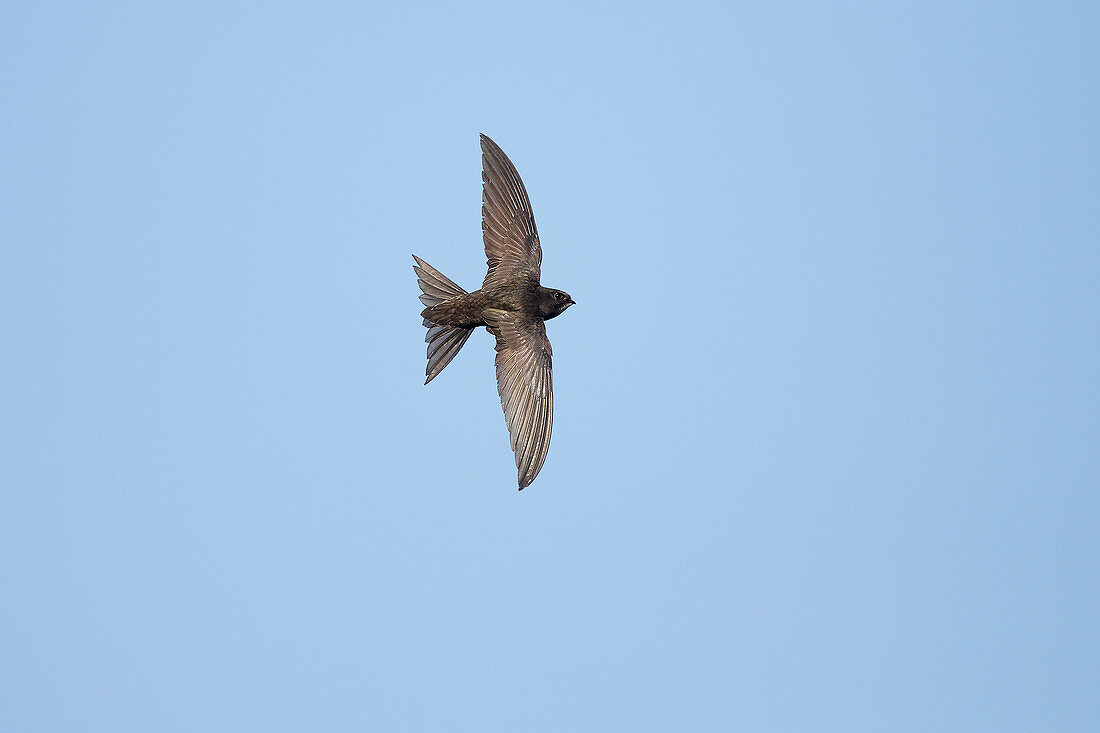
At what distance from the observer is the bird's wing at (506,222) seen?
14.2 meters

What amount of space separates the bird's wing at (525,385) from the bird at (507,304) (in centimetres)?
1

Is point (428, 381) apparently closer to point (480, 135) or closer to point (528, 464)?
point (528, 464)

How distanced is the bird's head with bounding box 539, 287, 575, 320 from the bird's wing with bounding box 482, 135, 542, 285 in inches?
15.2

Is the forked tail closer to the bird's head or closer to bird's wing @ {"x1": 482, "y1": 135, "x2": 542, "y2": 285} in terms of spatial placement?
bird's wing @ {"x1": 482, "y1": 135, "x2": 542, "y2": 285}

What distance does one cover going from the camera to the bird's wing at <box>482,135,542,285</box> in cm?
1418

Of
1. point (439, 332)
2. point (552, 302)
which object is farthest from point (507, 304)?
point (439, 332)

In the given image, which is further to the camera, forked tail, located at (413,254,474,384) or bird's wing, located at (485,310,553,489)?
forked tail, located at (413,254,474,384)

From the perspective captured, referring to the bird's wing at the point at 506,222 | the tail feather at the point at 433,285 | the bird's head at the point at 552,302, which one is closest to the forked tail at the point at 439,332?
the tail feather at the point at 433,285

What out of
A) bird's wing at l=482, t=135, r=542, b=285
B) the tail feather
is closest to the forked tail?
the tail feather

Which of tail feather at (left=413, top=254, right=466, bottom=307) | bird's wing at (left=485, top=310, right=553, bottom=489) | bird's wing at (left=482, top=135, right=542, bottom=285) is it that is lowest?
bird's wing at (left=485, top=310, right=553, bottom=489)

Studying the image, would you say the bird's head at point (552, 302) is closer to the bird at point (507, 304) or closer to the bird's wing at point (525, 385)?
the bird at point (507, 304)

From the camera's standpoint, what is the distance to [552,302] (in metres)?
14.0

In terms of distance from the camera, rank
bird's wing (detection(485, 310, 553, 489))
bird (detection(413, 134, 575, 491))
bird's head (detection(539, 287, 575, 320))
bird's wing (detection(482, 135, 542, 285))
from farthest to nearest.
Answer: bird's wing (detection(482, 135, 542, 285)), bird's head (detection(539, 287, 575, 320)), bird (detection(413, 134, 575, 491)), bird's wing (detection(485, 310, 553, 489))

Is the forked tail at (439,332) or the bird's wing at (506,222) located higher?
the bird's wing at (506,222)
